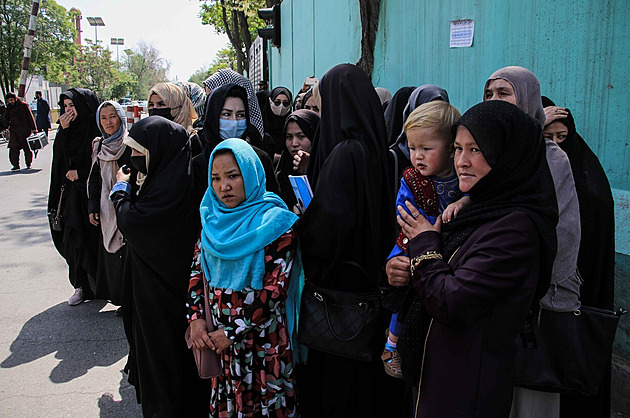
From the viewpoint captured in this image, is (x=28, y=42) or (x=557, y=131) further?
(x=28, y=42)

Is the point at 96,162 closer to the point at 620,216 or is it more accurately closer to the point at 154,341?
the point at 154,341

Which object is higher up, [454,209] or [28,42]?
[28,42]

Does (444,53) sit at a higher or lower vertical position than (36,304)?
higher

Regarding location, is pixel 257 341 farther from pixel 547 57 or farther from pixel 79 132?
pixel 79 132

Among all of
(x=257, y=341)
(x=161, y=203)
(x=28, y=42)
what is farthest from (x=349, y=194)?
(x=28, y=42)

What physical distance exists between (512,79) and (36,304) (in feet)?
15.4

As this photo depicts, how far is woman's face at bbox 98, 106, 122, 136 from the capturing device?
424cm

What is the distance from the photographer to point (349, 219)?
216cm

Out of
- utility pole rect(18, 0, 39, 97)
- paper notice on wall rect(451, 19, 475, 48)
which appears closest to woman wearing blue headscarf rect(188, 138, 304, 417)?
paper notice on wall rect(451, 19, 475, 48)

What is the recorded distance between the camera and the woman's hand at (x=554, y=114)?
100 inches

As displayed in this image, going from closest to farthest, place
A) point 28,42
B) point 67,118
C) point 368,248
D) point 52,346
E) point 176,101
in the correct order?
point 368,248 → point 52,346 → point 176,101 → point 67,118 → point 28,42

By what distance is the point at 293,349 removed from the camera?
2.50m

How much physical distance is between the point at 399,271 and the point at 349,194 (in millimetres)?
443

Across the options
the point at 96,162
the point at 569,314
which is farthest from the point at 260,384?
the point at 96,162
